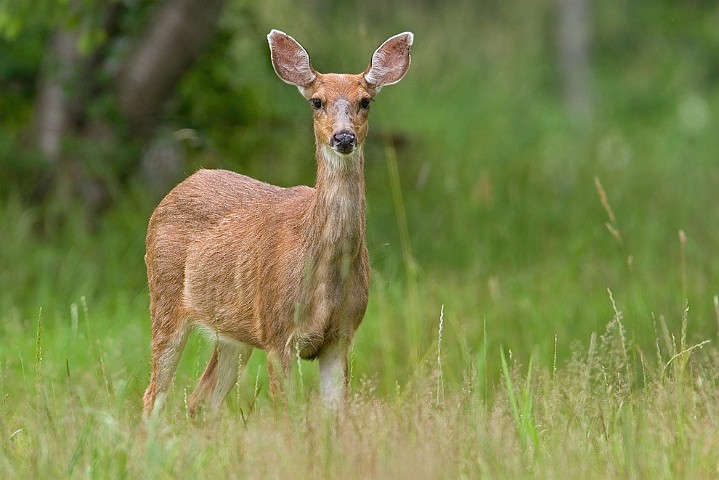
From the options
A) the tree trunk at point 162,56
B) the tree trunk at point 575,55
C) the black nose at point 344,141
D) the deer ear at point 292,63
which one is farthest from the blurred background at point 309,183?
the tree trunk at point 575,55

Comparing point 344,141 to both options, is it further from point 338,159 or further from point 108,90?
point 108,90

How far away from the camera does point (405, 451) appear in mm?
4344

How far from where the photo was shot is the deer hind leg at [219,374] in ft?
20.7

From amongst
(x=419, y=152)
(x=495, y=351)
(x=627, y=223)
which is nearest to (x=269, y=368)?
(x=495, y=351)

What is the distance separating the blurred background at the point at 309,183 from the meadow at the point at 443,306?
0.10ft

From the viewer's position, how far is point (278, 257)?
581cm

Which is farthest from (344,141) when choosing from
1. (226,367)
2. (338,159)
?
(226,367)

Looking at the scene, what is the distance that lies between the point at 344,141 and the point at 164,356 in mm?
1440

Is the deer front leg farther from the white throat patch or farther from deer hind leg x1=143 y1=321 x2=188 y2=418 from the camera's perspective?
deer hind leg x1=143 y1=321 x2=188 y2=418

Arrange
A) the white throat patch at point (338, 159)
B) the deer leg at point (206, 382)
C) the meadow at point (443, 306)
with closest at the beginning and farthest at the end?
1. the meadow at point (443, 306)
2. the white throat patch at point (338, 159)
3. the deer leg at point (206, 382)

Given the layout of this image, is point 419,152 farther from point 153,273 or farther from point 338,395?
point 338,395

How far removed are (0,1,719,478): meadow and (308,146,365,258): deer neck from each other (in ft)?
1.67

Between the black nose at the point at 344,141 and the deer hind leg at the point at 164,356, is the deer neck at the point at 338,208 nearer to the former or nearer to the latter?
the black nose at the point at 344,141

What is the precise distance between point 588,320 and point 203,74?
4133mm
